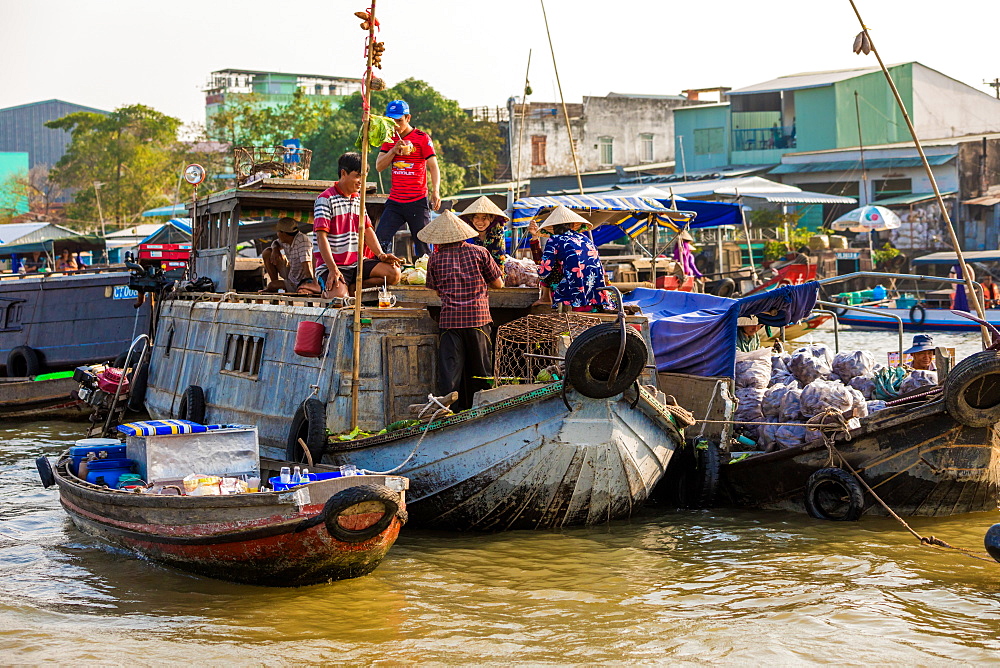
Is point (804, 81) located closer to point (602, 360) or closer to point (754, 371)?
point (754, 371)

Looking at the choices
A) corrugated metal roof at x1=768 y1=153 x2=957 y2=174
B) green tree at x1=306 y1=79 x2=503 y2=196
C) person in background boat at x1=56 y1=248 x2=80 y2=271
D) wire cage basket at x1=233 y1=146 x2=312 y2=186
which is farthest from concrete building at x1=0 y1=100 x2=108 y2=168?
wire cage basket at x1=233 y1=146 x2=312 y2=186

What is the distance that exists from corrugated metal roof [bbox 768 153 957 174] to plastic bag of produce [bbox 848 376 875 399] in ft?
78.5

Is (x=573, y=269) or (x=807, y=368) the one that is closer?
(x=573, y=269)

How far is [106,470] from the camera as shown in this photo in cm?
765

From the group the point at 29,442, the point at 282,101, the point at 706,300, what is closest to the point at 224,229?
the point at 29,442

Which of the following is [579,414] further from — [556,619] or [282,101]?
[282,101]

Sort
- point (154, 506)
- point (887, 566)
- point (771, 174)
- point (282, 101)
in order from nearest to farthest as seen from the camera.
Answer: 1. point (154, 506)
2. point (887, 566)
3. point (771, 174)
4. point (282, 101)

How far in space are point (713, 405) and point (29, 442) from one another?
8.98 m

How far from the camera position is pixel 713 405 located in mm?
9125

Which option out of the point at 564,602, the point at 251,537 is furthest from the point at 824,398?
the point at 251,537

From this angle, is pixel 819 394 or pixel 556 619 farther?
pixel 819 394

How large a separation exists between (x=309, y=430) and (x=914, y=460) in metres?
4.58

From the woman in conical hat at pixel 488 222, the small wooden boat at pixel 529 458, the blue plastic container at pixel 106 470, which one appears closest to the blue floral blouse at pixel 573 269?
the woman in conical hat at pixel 488 222

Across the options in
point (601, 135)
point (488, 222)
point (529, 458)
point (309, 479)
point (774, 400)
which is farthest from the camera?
point (601, 135)
